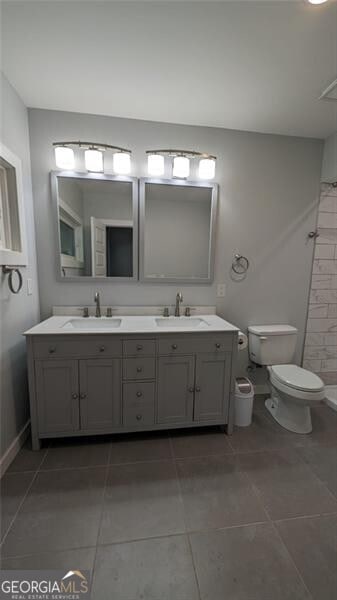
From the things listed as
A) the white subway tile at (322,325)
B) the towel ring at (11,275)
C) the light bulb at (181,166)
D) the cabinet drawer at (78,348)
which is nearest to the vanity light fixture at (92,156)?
the light bulb at (181,166)

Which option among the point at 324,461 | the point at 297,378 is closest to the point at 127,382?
the point at 297,378

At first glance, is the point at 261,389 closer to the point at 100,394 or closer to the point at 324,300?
the point at 324,300

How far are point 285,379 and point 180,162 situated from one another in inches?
75.6

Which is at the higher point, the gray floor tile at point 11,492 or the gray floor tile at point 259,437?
the gray floor tile at point 11,492

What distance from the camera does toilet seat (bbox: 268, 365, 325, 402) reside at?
180cm

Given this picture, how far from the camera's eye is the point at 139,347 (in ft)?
5.47

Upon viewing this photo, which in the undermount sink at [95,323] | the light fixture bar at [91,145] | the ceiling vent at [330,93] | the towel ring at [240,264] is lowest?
the undermount sink at [95,323]

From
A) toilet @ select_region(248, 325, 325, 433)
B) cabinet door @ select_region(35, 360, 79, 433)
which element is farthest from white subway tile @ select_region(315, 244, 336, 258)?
cabinet door @ select_region(35, 360, 79, 433)

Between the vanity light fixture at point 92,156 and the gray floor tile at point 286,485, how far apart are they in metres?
2.34

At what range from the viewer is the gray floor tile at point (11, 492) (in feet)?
4.01

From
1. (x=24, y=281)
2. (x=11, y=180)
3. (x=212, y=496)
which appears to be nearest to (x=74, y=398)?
(x=24, y=281)

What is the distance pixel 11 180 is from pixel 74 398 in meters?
1.49

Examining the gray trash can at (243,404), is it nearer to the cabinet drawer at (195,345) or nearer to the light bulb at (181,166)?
the cabinet drawer at (195,345)

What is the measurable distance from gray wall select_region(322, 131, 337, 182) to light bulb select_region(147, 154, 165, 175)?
1.47m
